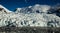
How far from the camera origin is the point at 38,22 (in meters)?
113

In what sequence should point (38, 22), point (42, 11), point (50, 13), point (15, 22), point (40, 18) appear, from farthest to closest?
point (42, 11) → point (50, 13) → point (40, 18) → point (38, 22) → point (15, 22)

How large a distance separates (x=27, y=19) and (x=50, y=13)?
858 inches

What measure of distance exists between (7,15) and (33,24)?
58.7 feet

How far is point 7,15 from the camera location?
118062mm

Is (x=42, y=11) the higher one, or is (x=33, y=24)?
(x=42, y=11)

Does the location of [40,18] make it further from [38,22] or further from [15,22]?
[15,22]

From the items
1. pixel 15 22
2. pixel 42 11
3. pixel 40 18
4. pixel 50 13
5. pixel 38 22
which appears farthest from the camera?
pixel 42 11

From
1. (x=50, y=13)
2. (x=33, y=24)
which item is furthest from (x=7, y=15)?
(x=50, y=13)

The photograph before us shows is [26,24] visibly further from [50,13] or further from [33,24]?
[50,13]

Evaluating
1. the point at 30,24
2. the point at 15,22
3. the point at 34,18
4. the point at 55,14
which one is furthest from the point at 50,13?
the point at 15,22

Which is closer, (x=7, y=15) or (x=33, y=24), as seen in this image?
(x=33, y=24)

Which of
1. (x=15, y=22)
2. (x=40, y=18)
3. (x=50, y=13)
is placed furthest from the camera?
(x=50, y=13)

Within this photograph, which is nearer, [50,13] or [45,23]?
[45,23]

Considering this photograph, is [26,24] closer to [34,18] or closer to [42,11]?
[34,18]
